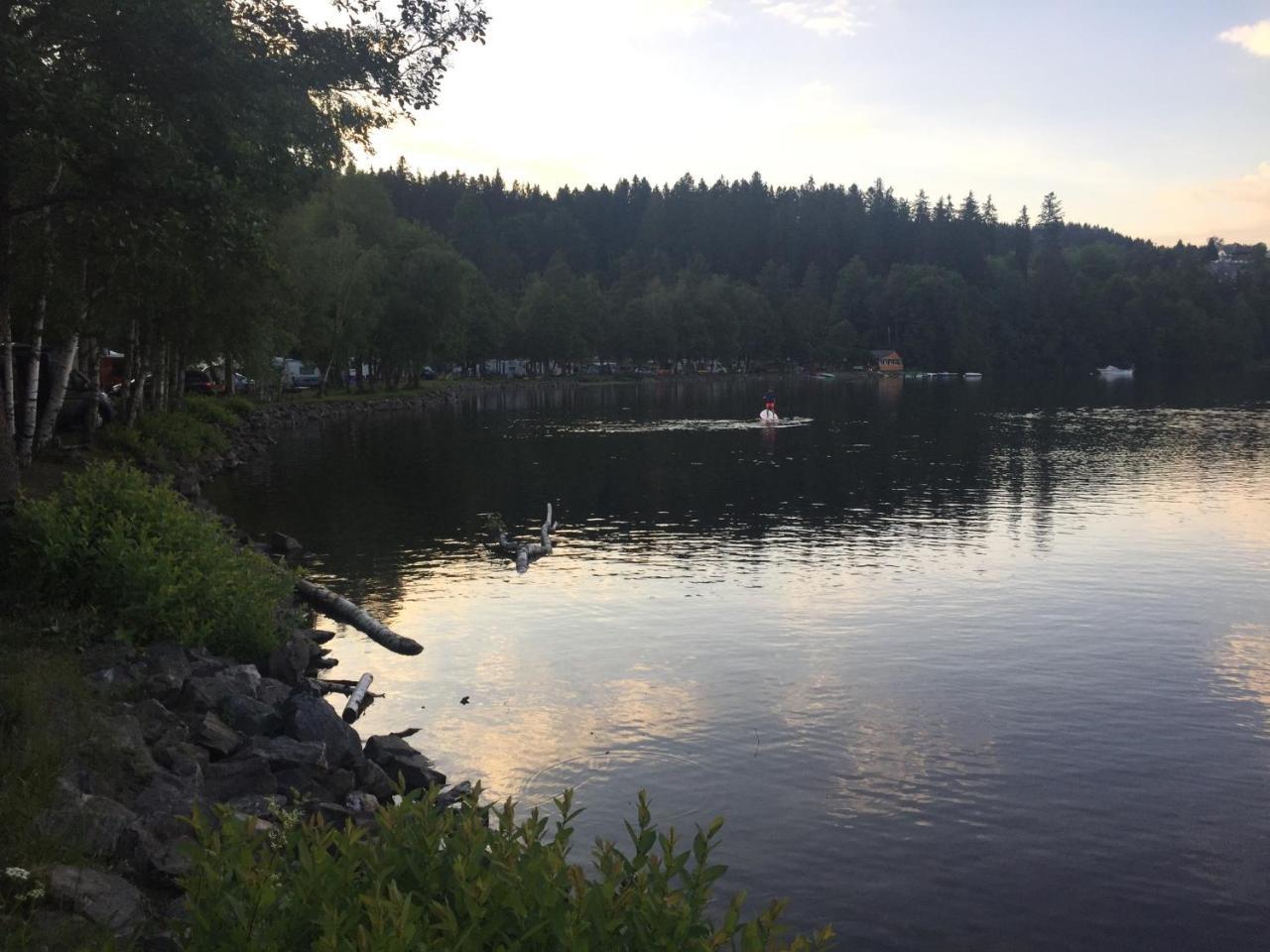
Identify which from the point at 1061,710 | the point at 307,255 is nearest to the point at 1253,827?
the point at 1061,710

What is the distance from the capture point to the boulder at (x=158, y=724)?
1545 centimetres

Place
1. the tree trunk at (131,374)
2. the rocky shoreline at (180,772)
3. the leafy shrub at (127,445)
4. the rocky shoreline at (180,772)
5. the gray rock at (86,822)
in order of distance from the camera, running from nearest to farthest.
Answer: the rocky shoreline at (180,772)
the rocky shoreline at (180,772)
the gray rock at (86,822)
the leafy shrub at (127,445)
the tree trunk at (131,374)

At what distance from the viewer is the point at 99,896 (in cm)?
980

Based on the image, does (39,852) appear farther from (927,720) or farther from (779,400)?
(779,400)

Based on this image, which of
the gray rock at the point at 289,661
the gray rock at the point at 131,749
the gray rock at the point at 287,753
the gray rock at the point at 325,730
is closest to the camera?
the gray rock at the point at 131,749

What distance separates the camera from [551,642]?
2662 centimetres

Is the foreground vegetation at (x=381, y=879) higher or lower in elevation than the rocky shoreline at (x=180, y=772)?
higher

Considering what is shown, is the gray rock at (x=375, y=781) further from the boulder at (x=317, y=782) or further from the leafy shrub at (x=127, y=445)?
the leafy shrub at (x=127, y=445)

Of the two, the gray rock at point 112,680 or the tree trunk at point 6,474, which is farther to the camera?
the tree trunk at point 6,474

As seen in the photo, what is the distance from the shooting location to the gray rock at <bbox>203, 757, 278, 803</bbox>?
1472cm

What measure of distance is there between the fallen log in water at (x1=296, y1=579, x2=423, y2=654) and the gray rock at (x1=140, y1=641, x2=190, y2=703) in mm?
6657

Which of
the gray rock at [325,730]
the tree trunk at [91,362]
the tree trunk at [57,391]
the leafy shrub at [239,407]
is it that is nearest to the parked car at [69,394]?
the tree trunk at [91,362]

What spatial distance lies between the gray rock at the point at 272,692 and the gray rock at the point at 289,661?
0.76m

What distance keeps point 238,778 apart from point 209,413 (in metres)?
63.0
